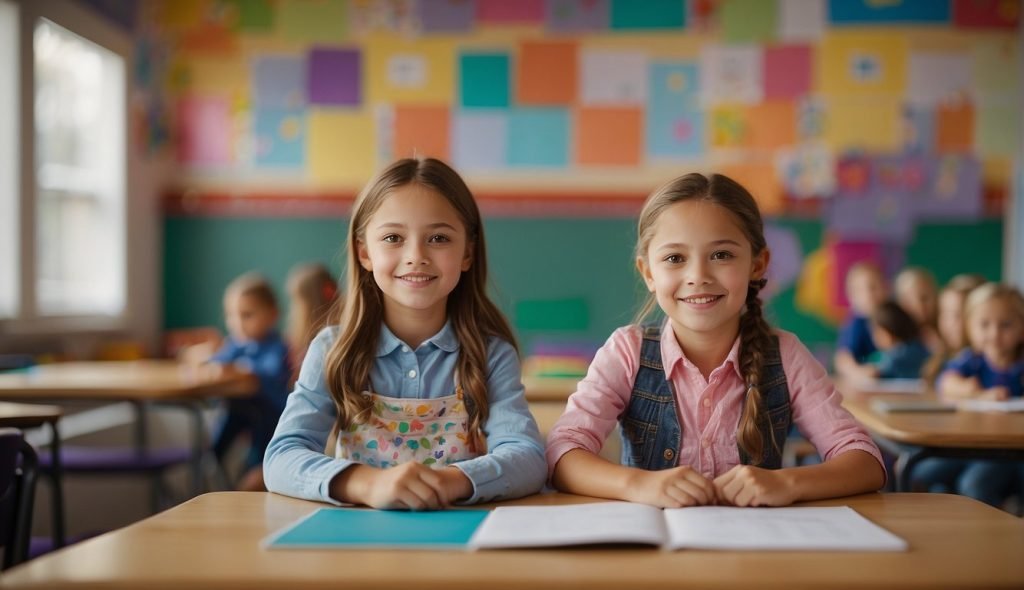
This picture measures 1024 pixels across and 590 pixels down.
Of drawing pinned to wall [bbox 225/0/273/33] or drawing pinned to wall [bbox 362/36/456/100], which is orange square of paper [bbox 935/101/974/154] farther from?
drawing pinned to wall [bbox 225/0/273/33]

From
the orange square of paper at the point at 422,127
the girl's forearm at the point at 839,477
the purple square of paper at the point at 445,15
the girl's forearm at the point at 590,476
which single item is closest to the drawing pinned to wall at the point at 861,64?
the purple square of paper at the point at 445,15

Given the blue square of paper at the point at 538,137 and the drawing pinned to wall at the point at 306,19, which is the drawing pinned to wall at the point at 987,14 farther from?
the drawing pinned to wall at the point at 306,19

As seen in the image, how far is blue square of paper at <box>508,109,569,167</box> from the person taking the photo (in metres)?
4.96

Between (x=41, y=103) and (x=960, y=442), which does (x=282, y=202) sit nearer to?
(x=41, y=103)

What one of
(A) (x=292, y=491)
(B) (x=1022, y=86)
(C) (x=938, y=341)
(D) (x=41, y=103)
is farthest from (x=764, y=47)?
(A) (x=292, y=491)

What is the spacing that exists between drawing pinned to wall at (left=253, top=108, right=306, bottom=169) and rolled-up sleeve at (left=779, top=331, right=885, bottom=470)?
12.7ft

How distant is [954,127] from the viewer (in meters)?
4.90

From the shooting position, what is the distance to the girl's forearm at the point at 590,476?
48.6 inches

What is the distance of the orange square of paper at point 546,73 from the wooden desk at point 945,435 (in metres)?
2.99

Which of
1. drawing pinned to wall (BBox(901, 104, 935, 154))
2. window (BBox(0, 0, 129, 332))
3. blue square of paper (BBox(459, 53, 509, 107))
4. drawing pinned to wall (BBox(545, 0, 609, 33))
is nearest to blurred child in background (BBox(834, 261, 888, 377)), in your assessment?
drawing pinned to wall (BBox(901, 104, 935, 154))

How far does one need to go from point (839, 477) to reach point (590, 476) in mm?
320

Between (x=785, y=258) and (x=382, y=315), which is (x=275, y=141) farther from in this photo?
(x=382, y=315)

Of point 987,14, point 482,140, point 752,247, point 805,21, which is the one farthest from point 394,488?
point 987,14

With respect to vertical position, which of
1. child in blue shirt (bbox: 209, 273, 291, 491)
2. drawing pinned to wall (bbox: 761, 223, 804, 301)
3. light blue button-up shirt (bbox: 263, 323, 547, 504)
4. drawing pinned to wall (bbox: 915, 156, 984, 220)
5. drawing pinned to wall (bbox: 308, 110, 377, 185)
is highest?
drawing pinned to wall (bbox: 308, 110, 377, 185)
